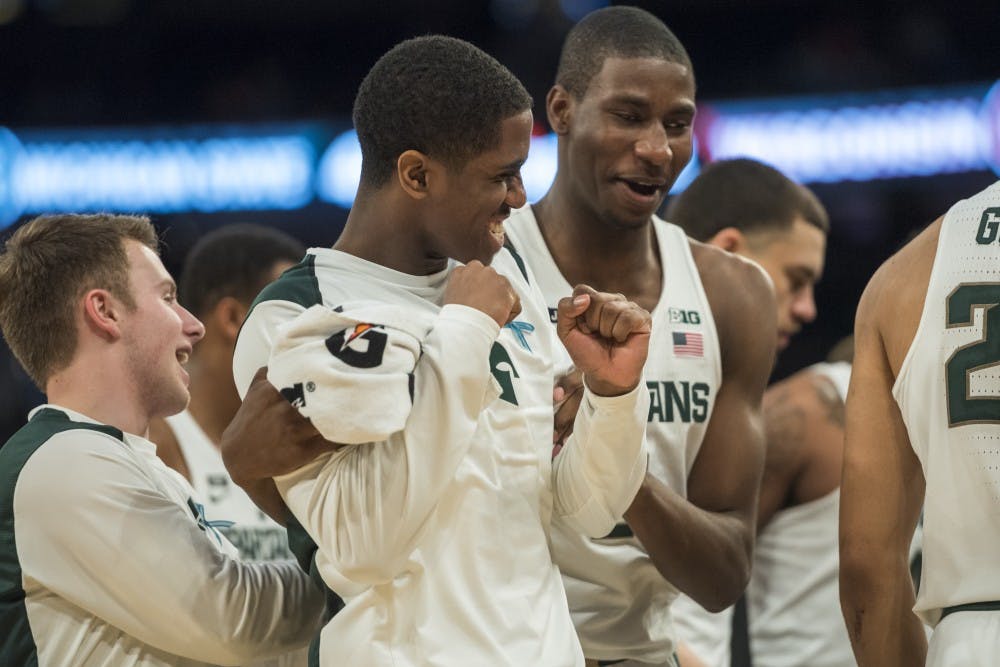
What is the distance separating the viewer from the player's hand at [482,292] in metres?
2.23

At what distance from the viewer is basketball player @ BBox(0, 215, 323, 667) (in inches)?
99.3

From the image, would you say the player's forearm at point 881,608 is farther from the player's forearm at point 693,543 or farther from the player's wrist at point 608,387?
the player's wrist at point 608,387

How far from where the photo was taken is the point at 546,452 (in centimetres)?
246

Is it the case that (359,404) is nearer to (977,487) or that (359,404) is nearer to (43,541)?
(43,541)

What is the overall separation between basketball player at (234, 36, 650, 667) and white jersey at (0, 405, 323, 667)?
0.34m

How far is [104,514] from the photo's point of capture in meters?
2.53

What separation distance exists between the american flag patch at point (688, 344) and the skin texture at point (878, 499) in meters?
0.68

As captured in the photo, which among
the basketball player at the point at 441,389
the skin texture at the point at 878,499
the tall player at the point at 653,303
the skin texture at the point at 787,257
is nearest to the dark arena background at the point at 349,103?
the skin texture at the point at 787,257

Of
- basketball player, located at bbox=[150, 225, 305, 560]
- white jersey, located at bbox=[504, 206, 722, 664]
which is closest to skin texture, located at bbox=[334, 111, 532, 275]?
white jersey, located at bbox=[504, 206, 722, 664]

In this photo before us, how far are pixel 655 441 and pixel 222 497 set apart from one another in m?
1.65

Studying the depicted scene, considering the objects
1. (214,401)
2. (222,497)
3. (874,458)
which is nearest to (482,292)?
(874,458)

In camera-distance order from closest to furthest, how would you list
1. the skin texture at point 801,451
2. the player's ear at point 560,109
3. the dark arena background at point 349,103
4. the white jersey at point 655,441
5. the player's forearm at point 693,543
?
the player's forearm at point 693,543
the white jersey at point 655,441
the player's ear at point 560,109
the skin texture at point 801,451
the dark arena background at point 349,103

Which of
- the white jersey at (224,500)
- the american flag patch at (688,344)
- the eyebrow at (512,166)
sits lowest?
the white jersey at (224,500)

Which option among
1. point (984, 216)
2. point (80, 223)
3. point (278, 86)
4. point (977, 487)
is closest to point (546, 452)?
point (977, 487)
